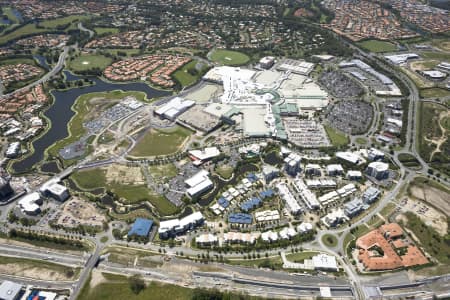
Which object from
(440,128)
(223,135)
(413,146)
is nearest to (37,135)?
(223,135)

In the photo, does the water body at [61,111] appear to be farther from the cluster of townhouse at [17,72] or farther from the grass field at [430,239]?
the grass field at [430,239]

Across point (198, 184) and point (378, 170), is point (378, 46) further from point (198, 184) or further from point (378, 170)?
point (198, 184)

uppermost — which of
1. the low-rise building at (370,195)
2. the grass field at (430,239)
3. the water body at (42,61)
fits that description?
the low-rise building at (370,195)

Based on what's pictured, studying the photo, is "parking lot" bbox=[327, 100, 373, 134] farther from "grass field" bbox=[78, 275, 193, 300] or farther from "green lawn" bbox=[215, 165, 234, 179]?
"grass field" bbox=[78, 275, 193, 300]

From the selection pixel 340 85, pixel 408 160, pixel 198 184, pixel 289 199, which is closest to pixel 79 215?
pixel 198 184

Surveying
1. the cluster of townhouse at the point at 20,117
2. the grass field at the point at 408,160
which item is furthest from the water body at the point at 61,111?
the grass field at the point at 408,160

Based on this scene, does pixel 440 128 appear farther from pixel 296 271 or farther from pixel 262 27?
pixel 262 27
